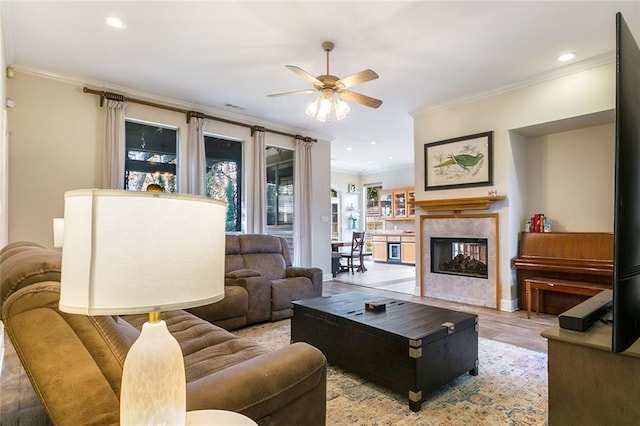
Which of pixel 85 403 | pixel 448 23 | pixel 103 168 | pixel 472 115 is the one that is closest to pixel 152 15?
pixel 103 168

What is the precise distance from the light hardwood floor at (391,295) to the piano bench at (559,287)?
0.31m

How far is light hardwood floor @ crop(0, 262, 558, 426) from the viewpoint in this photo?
139 cm

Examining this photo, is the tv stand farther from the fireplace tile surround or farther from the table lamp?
the fireplace tile surround

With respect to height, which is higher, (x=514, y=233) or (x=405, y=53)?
(x=405, y=53)

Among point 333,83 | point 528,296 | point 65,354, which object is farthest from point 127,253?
point 528,296

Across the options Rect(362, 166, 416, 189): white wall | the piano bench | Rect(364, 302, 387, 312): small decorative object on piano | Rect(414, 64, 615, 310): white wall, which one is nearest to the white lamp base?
Rect(364, 302, 387, 312): small decorative object on piano

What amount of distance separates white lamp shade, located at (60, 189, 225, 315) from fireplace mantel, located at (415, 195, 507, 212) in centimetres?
456

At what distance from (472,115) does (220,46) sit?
3511 mm

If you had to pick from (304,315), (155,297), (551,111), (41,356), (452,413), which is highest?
(551,111)

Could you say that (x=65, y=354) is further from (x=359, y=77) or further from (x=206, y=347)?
(x=359, y=77)

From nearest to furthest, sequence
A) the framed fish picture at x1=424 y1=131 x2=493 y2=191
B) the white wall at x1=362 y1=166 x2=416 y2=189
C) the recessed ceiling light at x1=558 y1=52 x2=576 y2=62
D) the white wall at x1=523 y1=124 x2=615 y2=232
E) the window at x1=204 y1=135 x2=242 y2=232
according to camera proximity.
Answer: the recessed ceiling light at x1=558 y1=52 x2=576 y2=62, the white wall at x1=523 y1=124 x2=615 y2=232, the framed fish picture at x1=424 y1=131 x2=493 y2=191, the window at x1=204 y1=135 x2=242 y2=232, the white wall at x1=362 y1=166 x2=416 y2=189

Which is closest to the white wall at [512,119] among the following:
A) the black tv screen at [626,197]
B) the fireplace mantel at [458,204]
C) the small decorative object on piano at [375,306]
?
the fireplace mantel at [458,204]

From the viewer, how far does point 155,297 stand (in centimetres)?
68

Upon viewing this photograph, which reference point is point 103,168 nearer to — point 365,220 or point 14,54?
point 14,54
